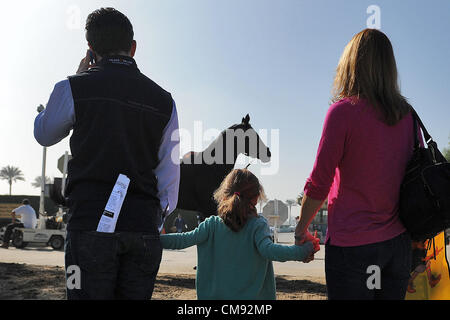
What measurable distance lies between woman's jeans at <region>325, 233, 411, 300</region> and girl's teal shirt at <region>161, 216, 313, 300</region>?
0.49 meters

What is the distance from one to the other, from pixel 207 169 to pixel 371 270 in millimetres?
6569

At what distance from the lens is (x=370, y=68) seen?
212 centimetres

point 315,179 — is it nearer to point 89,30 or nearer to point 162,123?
point 162,123

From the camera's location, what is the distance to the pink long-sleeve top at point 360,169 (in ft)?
6.61

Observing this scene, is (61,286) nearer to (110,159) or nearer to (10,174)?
(110,159)

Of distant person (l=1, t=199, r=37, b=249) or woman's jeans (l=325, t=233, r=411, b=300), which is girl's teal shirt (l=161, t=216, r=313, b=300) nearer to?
woman's jeans (l=325, t=233, r=411, b=300)

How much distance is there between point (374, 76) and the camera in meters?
2.12

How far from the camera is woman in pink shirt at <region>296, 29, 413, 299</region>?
1.97 m

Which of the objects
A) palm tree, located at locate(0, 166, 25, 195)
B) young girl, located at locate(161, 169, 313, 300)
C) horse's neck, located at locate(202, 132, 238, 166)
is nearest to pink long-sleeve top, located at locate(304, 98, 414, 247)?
young girl, located at locate(161, 169, 313, 300)

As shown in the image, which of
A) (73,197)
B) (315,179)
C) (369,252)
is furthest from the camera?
(315,179)

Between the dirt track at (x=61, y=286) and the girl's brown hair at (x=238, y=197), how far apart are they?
3.02 metres

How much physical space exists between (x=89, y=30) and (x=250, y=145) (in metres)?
7.10

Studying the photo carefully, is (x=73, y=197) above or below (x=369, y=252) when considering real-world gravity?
above

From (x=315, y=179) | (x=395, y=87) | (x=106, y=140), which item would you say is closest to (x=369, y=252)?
(x=315, y=179)
